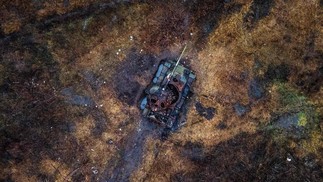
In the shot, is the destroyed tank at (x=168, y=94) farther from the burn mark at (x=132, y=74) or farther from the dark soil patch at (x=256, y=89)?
the dark soil patch at (x=256, y=89)

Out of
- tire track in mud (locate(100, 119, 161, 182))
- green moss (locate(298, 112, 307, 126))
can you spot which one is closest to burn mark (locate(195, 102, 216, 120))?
tire track in mud (locate(100, 119, 161, 182))

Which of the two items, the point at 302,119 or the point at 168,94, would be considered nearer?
the point at 168,94

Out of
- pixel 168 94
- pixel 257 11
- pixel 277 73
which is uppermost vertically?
pixel 257 11

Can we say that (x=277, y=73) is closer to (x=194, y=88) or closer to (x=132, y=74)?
(x=194, y=88)

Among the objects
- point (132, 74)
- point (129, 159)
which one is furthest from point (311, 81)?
point (129, 159)

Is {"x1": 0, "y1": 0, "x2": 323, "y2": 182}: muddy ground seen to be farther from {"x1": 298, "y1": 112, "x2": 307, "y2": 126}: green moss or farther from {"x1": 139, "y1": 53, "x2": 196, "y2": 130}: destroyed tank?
{"x1": 139, "y1": 53, "x2": 196, "y2": 130}: destroyed tank
